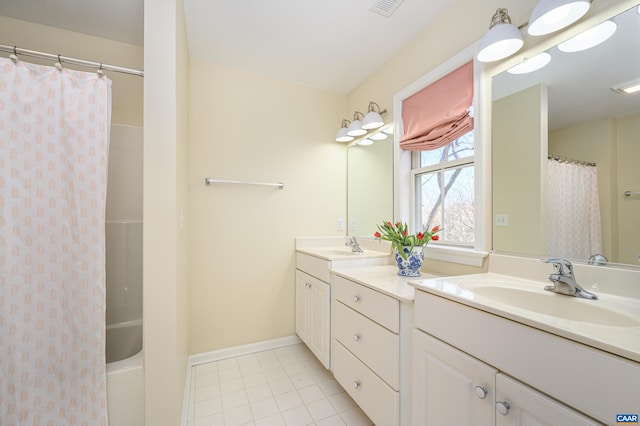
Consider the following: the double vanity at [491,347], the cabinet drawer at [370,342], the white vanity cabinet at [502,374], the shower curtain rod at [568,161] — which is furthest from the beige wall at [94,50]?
the shower curtain rod at [568,161]

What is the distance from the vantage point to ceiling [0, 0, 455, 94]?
1.53 m

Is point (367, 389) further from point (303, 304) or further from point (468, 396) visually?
point (303, 304)

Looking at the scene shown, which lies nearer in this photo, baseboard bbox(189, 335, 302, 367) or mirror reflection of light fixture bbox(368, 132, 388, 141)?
A: baseboard bbox(189, 335, 302, 367)

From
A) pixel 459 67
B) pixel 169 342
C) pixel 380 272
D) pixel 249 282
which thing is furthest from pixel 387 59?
pixel 169 342

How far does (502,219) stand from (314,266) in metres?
1.28

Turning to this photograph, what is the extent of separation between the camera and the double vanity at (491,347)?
1.87 ft

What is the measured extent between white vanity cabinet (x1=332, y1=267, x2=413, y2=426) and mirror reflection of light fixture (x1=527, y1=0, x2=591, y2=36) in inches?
50.0

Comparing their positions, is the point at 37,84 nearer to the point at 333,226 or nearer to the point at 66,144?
the point at 66,144

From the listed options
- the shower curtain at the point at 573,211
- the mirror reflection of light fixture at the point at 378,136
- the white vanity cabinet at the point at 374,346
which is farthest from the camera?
the mirror reflection of light fixture at the point at 378,136

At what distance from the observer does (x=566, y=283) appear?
0.91 meters

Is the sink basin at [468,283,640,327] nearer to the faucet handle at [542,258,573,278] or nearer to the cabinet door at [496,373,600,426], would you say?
the faucet handle at [542,258,573,278]

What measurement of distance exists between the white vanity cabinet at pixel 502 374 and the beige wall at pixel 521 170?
0.60 meters

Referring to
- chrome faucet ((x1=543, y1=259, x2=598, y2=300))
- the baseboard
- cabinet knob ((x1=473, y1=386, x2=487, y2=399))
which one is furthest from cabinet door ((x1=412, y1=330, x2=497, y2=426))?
the baseboard

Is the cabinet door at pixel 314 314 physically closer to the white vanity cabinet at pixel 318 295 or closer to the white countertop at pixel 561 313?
the white vanity cabinet at pixel 318 295
